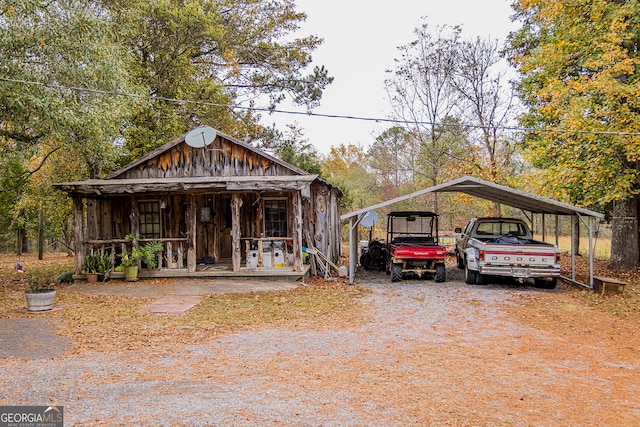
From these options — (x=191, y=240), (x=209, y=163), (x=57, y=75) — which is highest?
(x=57, y=75)

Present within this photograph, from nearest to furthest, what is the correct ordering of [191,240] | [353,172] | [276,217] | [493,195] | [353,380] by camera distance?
[353,380] → [191,240] → [493,195] → [276,217] → [353,172]

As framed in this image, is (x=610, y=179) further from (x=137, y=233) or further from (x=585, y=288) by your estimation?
(x=137, y=233)

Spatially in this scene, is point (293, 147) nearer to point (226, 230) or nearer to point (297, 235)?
point (226, 230)

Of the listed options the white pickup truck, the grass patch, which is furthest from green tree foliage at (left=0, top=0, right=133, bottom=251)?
the white pickup truck

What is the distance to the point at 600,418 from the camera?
411 cm

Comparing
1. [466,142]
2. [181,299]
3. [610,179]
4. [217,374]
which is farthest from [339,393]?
[466,142]

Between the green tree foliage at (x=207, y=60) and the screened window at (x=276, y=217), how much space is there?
3799mm

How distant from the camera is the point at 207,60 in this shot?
20.8m

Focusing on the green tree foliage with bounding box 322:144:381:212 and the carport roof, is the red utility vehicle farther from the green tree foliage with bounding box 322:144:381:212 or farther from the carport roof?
the green tree foliage with bounding box 322:144:381:212

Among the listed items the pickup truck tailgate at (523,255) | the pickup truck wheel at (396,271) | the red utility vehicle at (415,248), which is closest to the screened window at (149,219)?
the red utility vehicle at (415,248)

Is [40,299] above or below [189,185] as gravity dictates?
below

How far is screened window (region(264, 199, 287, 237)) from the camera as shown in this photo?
49.0 ft

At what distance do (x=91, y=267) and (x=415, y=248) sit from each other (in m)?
9.23

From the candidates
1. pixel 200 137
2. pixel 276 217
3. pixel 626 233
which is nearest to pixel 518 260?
pixel 626 233
